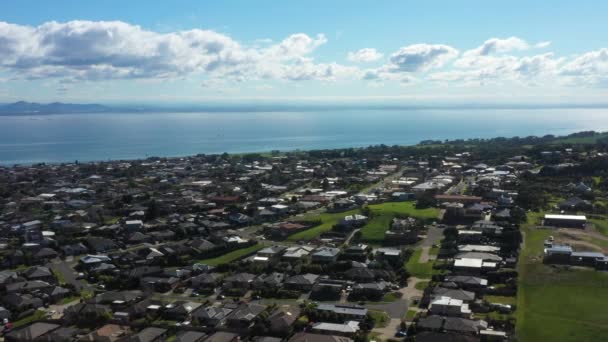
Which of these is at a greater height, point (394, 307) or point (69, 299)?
point (394, 307)

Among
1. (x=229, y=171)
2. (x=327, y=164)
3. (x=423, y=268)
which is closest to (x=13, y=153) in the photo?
(x=229, y=171)

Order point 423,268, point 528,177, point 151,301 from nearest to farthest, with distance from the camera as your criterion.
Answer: point 151,301 < point 423,268 < point 528,177

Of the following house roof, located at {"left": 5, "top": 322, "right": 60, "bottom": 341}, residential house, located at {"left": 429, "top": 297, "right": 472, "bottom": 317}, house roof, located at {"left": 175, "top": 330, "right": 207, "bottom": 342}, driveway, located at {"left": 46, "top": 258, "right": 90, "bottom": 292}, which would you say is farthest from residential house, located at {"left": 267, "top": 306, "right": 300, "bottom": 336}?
driveway, located at {"left": 46, "top": 258, "right": 90, "bottom": 292}

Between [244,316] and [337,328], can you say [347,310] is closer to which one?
[337,328]

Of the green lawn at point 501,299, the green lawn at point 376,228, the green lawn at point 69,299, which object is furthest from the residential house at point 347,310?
the green lawn at point 69,299

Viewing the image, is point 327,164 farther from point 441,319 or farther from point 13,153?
point 13,153

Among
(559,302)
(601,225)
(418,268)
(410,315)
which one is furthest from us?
(601,225)

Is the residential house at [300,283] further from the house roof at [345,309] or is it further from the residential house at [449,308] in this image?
the residential house at [449,308]

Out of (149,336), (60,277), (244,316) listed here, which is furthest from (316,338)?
(60,277)

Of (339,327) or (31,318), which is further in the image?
(31,318)
